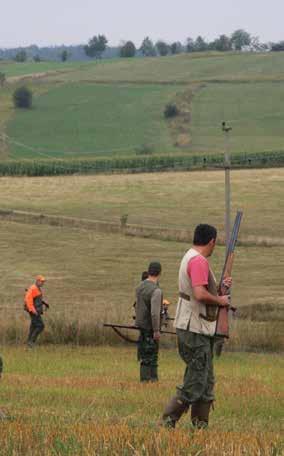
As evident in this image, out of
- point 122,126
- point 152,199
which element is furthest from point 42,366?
point 122,126

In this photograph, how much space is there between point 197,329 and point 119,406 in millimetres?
3023

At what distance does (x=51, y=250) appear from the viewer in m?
50.6

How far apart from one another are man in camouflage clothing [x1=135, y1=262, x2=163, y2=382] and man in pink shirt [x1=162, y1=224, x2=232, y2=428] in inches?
214

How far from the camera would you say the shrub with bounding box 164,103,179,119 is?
110688 millimetres

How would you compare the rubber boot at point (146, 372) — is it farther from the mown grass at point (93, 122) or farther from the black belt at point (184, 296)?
the mown grass at point (93, 122)

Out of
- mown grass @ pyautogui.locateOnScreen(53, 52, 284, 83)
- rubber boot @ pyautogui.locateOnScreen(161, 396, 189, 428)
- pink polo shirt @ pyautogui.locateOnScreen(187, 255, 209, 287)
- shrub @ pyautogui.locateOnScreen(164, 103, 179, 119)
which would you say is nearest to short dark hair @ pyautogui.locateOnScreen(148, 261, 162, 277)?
pink polo shirt @ pyautogui.locateOnScreen(187, 255, 209, 287)

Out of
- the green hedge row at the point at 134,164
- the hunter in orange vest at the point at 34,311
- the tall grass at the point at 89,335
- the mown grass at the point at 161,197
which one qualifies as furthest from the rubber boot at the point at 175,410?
the green hedge row at the point at 134,164

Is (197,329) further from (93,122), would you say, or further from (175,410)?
(93,122)

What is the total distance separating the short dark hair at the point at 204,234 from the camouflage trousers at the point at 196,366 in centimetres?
77

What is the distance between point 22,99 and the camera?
4626 inches

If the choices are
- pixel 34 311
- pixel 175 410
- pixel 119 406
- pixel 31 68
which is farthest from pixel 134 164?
pixel 31 68

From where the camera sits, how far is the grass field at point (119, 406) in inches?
307

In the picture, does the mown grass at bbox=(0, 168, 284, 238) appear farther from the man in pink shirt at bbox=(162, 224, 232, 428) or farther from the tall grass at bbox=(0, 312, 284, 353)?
the man in pink shirt at bbox=(162, 224, 232, 428)

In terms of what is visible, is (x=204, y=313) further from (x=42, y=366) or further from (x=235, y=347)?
(x=235, y=347)
